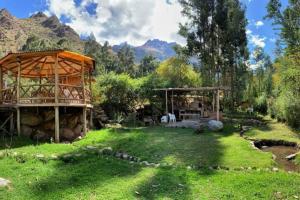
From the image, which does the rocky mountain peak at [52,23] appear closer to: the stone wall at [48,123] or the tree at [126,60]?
the tree at [126,60]

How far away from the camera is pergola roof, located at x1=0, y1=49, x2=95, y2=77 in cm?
→ 1584

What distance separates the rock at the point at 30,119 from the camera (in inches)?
647

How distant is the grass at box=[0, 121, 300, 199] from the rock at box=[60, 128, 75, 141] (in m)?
3.39

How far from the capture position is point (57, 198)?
25.8ft

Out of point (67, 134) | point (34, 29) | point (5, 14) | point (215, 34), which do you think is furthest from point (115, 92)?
point (5, 14)

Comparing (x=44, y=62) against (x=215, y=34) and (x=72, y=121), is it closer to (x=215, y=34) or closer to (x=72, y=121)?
(x=72, y=121)

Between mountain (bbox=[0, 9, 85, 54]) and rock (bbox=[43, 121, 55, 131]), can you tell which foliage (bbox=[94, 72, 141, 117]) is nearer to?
rock (bbox=[43, 121, 55, 131])

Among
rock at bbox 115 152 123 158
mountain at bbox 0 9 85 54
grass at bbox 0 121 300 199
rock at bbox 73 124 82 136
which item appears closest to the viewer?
grass at bbox 0 121 300 199

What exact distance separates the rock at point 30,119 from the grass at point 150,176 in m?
2.59

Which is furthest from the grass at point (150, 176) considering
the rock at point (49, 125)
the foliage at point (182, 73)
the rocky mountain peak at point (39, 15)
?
the rocky mountain peak at point (39, 15)

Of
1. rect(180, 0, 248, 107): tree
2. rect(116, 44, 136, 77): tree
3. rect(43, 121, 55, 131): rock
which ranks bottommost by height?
rect(43, 121, 55, 131): rock

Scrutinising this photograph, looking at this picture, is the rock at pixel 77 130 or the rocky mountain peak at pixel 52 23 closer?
the rock at pixel 77 130

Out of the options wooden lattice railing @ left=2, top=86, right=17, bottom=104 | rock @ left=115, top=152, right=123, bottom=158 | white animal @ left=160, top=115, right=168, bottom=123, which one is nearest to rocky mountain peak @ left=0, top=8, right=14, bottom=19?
white animal @ left=160, top=115, right=168, bottom=123

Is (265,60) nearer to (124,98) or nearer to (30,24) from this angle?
(124,98)
